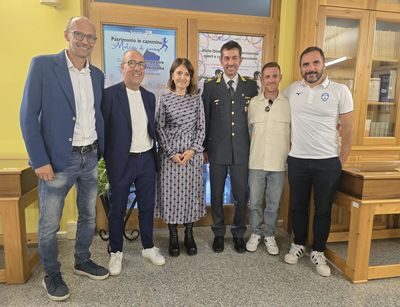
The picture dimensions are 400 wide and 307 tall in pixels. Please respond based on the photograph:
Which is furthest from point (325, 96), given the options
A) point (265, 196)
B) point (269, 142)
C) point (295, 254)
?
point (295, 254)

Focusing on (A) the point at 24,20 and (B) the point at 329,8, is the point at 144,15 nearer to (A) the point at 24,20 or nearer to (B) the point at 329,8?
(A) the point at 24,20

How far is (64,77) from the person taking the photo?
1.62m

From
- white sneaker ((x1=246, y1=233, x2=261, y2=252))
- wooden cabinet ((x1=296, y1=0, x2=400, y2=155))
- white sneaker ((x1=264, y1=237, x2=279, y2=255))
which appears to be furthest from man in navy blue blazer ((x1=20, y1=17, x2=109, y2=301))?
wooden cabinet ((x1=296, y1=0, x2=400, y2=155))

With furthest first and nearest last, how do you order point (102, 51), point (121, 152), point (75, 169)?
point (102, 51), point (121, 152), point (75, 169)

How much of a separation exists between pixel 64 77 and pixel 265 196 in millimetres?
1671

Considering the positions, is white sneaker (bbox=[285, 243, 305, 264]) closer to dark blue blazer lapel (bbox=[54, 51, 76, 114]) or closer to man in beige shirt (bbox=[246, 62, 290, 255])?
man in beige shirt (bbox=[246, 62, 290, 255])

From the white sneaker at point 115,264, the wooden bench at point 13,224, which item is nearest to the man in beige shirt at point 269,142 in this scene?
the white sneaker at point 115,264

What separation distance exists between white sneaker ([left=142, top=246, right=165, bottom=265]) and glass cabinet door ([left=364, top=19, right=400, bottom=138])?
212 cm

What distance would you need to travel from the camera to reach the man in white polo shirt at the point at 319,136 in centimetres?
196

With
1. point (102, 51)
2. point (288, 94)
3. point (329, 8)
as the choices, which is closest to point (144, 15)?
point (102, 51)

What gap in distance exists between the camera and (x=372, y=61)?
2.71 metres

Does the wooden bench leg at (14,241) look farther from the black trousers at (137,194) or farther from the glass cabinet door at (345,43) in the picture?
the glass cabinet door at (345,43)

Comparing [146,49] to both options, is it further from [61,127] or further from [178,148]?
[61,127]

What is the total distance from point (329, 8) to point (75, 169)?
2384mm
